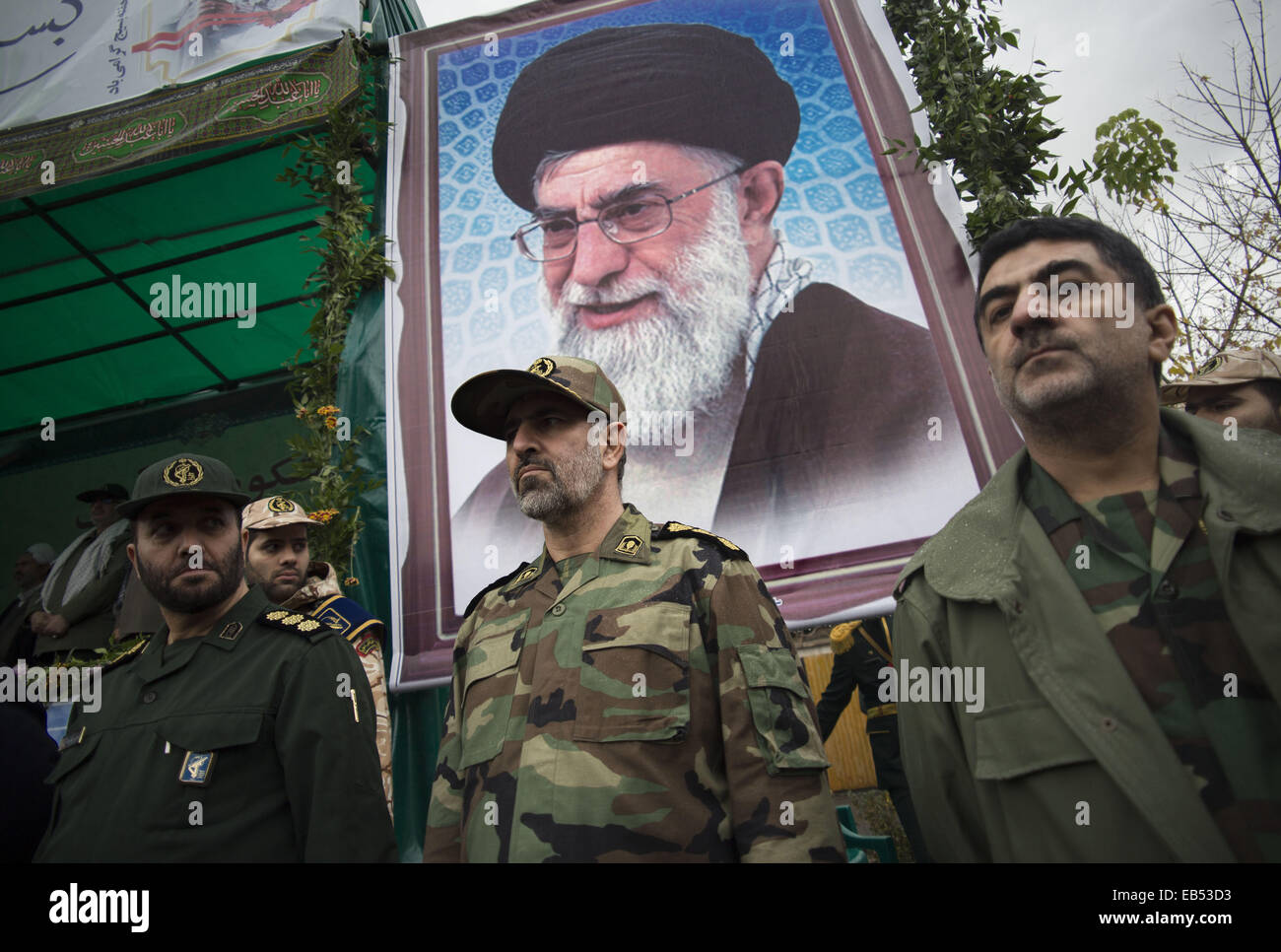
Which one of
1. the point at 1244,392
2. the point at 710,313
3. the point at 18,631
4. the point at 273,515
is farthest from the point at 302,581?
the point at 1244,392

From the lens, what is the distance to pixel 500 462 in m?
4.03

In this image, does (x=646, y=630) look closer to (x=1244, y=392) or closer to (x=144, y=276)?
(x=1244, y=392)

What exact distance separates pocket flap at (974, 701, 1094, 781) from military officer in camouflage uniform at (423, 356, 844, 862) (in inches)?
14.8

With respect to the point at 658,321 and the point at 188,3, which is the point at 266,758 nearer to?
the point at 658,321

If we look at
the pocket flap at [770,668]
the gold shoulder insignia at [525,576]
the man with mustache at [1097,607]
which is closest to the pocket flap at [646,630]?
the pocket flap at [770,668]

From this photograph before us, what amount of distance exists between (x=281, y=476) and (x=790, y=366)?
5724mm

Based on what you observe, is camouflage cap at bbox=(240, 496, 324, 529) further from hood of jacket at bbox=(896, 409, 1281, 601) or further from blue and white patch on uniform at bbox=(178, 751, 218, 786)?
hood of jacket at bbox=(896, 409, 1281, 601)

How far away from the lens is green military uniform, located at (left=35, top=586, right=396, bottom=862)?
186cm

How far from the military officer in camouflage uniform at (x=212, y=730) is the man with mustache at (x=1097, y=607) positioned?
1.32 meters

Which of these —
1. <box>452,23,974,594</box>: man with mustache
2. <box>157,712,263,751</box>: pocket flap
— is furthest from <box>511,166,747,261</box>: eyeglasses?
<box>157,712,263,751</box>: pocket flap

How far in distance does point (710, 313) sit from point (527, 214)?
4.14ft
